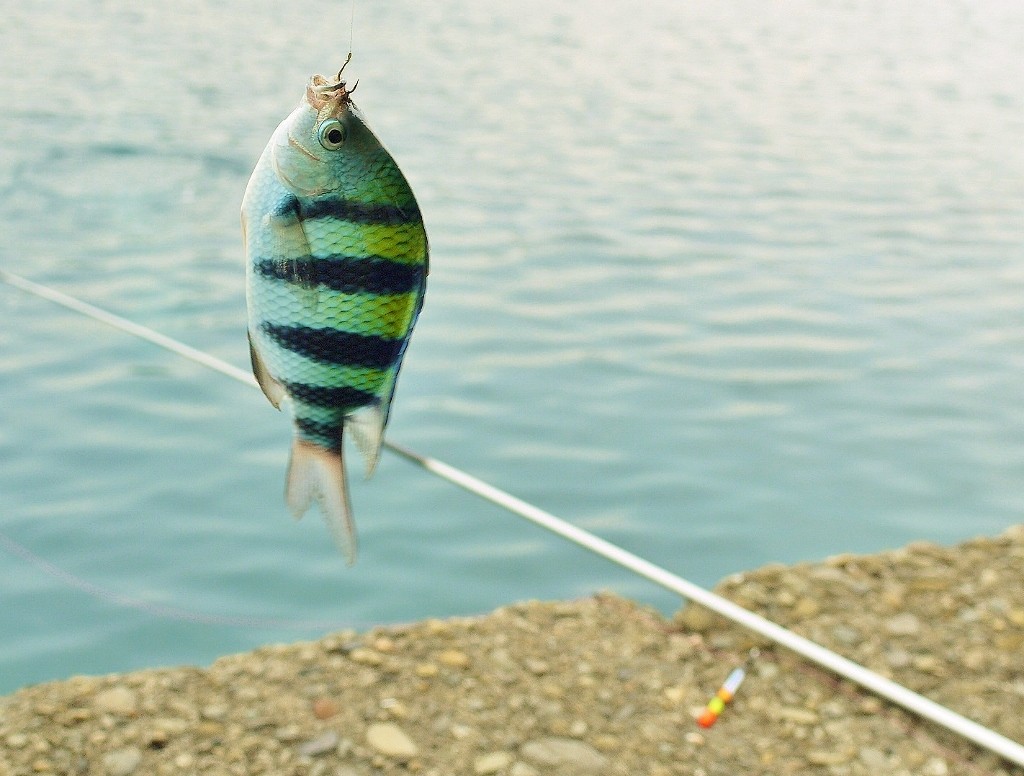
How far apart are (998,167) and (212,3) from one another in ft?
52.2

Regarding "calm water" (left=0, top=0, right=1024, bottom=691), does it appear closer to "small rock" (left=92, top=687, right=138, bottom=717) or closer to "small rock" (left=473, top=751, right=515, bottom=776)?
"small rock" (left=92, top=687, right=138, bottom=717)

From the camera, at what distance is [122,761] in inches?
132

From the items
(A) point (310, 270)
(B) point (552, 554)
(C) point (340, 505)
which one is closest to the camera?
(A) point (310, 270)

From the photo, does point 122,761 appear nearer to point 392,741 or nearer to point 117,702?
point 117,702

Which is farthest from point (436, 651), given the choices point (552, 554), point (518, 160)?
point (518, 160)

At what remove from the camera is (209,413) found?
6684mm

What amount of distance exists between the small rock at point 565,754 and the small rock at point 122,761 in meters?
1.07

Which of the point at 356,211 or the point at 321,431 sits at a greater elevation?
the point at 356,211

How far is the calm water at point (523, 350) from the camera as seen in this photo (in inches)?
207

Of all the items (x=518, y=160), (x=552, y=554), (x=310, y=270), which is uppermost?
(x=310, y=270)

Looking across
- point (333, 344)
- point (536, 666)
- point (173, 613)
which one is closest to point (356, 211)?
point (333, 344)

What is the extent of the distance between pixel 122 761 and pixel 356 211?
2.21 m

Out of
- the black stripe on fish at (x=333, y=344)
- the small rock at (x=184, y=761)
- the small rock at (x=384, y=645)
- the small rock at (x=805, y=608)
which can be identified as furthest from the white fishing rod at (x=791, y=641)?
the black stripe on fish at (x=333, y=344)

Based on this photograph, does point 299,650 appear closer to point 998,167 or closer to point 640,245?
point 640,245
